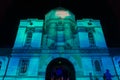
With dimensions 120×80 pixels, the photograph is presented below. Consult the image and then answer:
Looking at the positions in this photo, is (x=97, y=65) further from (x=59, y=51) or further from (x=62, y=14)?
(x=62, y=14)

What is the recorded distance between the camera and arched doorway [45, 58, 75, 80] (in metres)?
14.6

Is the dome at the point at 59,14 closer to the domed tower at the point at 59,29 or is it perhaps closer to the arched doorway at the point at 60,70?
the domed tower at the point at 59,29

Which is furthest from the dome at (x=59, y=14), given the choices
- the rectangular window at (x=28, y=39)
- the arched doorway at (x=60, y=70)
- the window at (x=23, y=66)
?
the window at (x=23, y=66)

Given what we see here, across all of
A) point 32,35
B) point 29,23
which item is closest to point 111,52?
point 32,35

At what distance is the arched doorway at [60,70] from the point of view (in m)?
14.6

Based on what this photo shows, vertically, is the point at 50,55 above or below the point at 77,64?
above

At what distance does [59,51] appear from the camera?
1633cm

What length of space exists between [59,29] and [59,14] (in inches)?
93.0

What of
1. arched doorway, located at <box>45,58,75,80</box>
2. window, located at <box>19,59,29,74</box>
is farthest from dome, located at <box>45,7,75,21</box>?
window, located at <box>19,59,29,74</box>

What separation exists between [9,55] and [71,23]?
8511 millimetres

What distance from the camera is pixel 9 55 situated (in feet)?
52.2

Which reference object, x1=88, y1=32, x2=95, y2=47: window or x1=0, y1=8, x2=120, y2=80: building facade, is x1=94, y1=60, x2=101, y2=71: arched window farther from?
x1=88, y1=32, x2=95, y2=47: window

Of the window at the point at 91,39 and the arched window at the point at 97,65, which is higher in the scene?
the window at the point at 91,39

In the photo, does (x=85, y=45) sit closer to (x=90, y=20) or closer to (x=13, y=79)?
(x=90, y=20)
